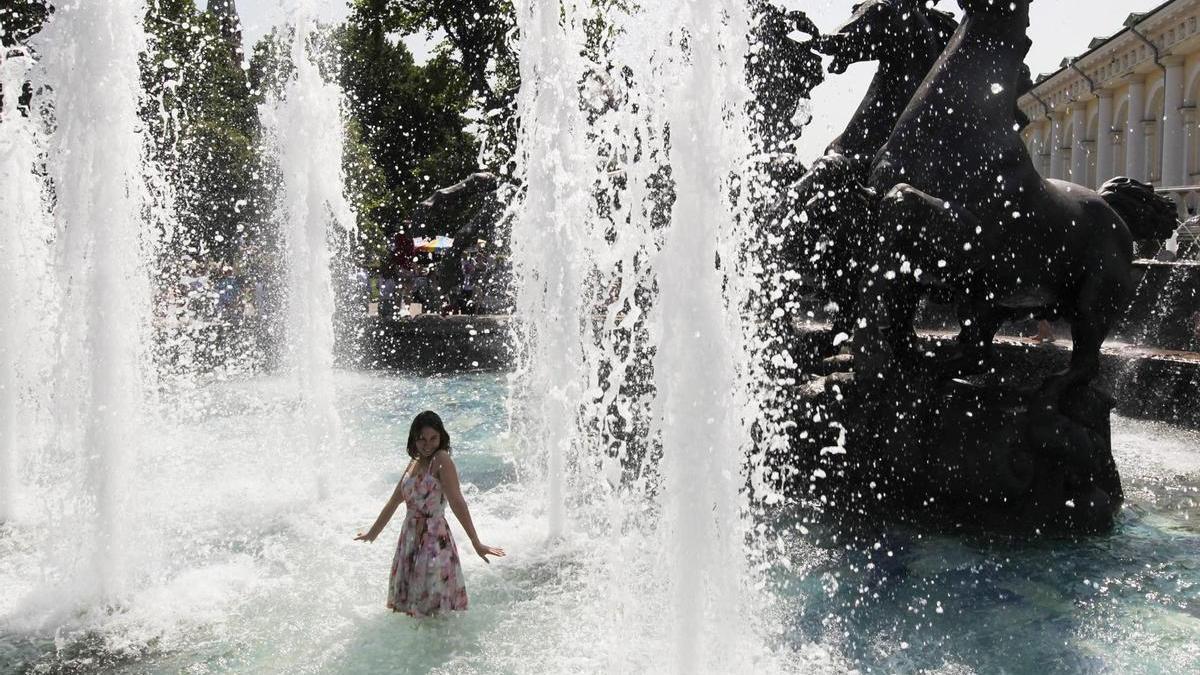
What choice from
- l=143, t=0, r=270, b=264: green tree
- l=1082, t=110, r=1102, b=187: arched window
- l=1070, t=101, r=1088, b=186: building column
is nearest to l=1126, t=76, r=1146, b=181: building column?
l=1082, t=110, r=1102, b=187: arched window

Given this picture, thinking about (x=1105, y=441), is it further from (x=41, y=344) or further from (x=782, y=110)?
(x=41, y=344)

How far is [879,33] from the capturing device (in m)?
7.88

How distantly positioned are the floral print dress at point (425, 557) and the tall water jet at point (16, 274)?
11.1 ft

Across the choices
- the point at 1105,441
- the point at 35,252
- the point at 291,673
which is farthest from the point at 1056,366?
the point at 35,252

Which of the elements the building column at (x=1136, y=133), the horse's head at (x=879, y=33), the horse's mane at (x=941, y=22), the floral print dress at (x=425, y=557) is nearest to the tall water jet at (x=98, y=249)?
the floral print dress at (x=425, y=557)

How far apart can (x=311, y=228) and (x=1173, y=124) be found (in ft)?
86.5

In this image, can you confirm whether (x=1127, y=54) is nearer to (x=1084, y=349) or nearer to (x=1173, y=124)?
(x=1173, y=124)

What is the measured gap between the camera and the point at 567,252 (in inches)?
286

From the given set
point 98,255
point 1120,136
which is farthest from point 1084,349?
point 1120,136

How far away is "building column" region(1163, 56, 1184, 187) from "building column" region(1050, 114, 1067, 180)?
11.7 m

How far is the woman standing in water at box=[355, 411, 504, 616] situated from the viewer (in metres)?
4.28

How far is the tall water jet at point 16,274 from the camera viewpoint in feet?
21.3

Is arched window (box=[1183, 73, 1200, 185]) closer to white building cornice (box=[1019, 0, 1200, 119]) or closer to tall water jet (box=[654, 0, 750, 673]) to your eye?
white building cornice (box=[1019, 0, 1200, 119])

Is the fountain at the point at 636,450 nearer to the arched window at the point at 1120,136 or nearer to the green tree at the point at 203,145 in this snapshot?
the green tree at the point at 203,145
